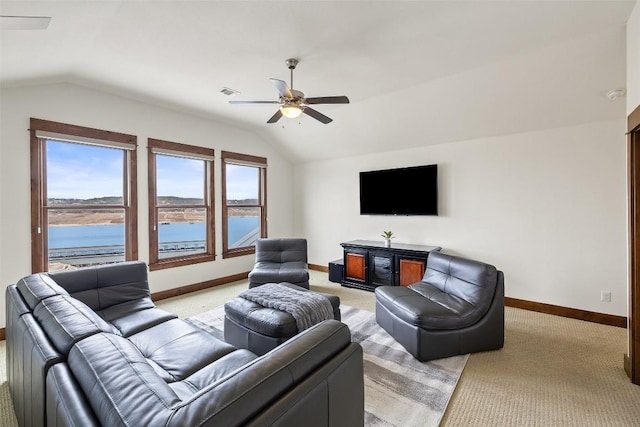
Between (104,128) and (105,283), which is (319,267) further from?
(104,128)

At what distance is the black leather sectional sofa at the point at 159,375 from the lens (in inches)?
33.7

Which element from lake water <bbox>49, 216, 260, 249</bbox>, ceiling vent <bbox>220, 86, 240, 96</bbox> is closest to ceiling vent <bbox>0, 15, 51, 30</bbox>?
ceiling vent <bbox>220, 86, 240, 96</bbox>

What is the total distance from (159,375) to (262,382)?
557mm

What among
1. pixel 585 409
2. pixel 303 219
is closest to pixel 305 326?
pixel 585 409

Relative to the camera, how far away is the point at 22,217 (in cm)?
326

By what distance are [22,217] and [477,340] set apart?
497cm

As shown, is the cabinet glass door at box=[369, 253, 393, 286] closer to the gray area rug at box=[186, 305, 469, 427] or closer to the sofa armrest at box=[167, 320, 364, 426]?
the gray area rug at box=[186, 305, 469, 427]

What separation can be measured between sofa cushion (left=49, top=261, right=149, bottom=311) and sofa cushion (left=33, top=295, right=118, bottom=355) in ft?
2.98

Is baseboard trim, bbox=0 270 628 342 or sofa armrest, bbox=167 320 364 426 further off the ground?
sofa armrest, bbox=167 320 364 426

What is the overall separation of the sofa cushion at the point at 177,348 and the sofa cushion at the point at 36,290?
0.61 metres

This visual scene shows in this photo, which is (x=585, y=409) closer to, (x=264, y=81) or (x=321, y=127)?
(x=264, y=81)

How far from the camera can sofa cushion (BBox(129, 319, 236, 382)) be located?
173 centimetres

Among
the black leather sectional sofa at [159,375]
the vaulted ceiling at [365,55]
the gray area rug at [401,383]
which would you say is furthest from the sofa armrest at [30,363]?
the vaulted ceiling at [365,55]

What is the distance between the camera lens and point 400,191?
498 cm
